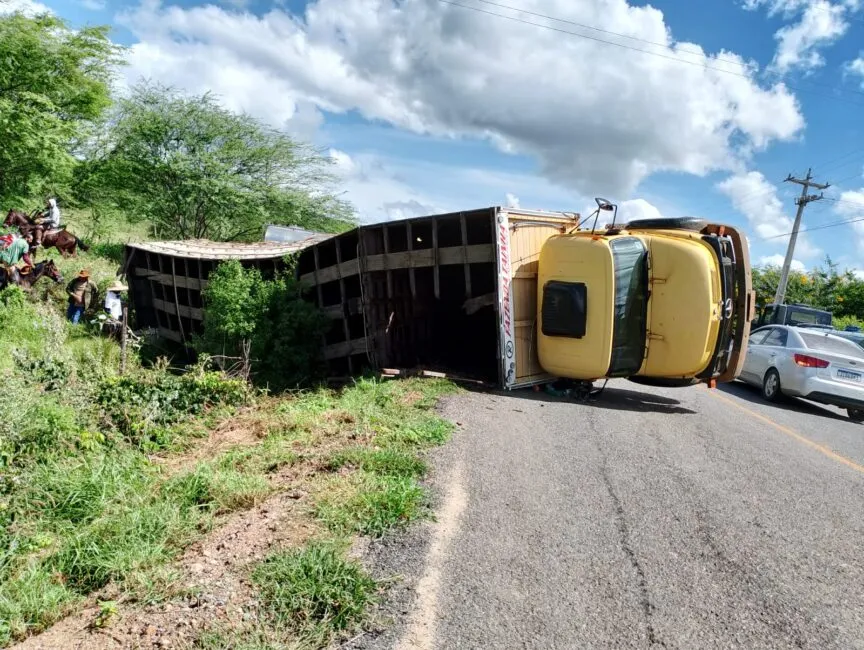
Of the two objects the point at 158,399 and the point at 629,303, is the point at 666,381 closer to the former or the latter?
the point at 629,303

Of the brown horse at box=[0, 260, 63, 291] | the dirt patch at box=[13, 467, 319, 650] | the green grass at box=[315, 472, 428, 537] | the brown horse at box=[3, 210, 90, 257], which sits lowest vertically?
the dirt patch at box=[13, 467, 319, 650]

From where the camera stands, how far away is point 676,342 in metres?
7.56

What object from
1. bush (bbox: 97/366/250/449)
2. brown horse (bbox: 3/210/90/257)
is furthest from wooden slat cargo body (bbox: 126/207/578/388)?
brown horse (bbox: 3/210/90/257)

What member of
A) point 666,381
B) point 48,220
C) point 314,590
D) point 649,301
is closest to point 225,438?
point 314,590

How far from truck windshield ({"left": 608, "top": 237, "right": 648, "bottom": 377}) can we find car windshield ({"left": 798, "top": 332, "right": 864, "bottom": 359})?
172 inches

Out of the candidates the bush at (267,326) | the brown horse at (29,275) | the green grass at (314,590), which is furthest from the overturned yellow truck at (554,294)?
the brown horse at (29,275)

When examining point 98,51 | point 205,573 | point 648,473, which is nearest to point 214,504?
point 205,573

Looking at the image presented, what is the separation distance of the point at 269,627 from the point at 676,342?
6.31 m

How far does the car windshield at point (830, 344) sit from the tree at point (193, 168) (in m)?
18.3

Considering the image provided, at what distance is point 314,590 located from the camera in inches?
114

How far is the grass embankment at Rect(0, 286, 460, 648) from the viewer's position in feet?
9.92

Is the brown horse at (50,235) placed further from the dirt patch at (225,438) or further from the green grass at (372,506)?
the green grass at (372,506)

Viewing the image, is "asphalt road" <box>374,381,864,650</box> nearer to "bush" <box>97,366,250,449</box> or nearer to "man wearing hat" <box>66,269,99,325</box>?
"bush" <box>97,366,250,449</box>

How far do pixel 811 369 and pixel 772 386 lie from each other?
87 centimetres
